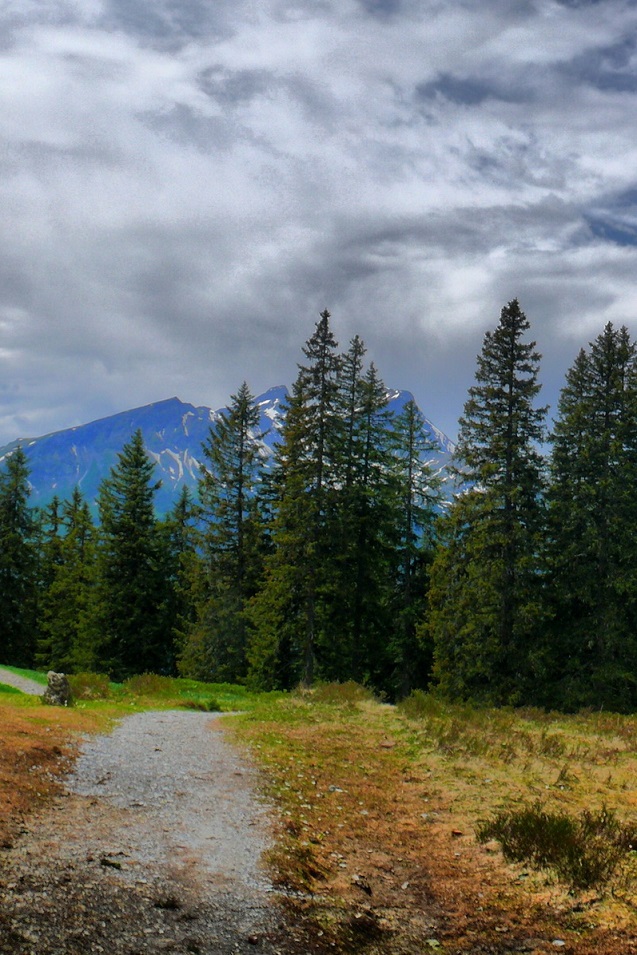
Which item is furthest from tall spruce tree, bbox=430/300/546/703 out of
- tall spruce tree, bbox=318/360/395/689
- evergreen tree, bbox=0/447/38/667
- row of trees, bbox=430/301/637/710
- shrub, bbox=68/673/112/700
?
evergreen tree, bbox=0/447/38/667

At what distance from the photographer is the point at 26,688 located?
82.9 feet

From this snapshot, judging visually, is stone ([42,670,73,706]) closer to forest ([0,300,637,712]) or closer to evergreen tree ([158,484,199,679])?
forest ([0,300,637,712])

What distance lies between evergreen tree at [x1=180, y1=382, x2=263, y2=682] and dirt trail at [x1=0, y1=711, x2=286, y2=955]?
2552cm

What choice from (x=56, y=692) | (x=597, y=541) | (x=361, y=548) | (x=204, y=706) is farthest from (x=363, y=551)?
(x=56, y=692)

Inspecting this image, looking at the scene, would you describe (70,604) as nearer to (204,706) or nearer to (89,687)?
(89,687)

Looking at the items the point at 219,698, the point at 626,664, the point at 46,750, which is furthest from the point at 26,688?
the point at 626,664

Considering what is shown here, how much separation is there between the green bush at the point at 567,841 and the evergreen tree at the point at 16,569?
1912 inches

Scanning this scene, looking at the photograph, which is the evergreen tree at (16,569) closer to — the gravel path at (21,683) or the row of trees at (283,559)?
the row of trees at (283,559)

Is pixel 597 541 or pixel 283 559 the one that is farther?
pixel 283 559

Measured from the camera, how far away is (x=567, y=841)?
7430 mm

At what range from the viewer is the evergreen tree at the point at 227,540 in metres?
35.8

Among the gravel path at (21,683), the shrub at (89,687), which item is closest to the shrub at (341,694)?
the shrub at (89,687)

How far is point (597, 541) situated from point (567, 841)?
21.8 meters

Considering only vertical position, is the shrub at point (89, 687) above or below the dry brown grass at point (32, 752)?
below
